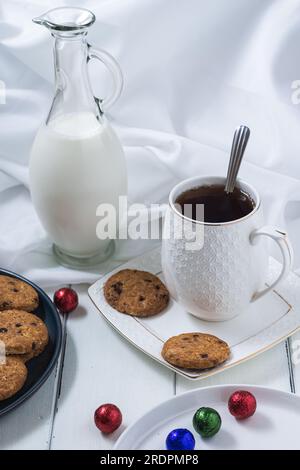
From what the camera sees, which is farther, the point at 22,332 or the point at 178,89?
the point at 178,89

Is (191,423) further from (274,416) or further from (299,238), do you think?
(299,238)

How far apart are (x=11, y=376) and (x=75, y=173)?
0.38 meters

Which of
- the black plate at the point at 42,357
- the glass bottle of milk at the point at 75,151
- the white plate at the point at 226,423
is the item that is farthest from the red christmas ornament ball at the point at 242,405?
the glass bottle of milk at the point at 75,151

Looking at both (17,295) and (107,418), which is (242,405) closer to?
(107,418)

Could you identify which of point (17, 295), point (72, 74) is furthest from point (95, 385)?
point (72, 74)

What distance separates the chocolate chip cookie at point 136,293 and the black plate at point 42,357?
0.10 metres

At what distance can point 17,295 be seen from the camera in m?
1.24

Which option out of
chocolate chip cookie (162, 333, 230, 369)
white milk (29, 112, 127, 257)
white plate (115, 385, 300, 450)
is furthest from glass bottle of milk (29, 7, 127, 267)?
white plate (115, 385, 300, 450)

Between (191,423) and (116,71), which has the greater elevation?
(116,71)

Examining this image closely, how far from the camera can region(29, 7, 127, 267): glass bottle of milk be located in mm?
1259

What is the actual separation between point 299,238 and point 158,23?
0.52 meters
